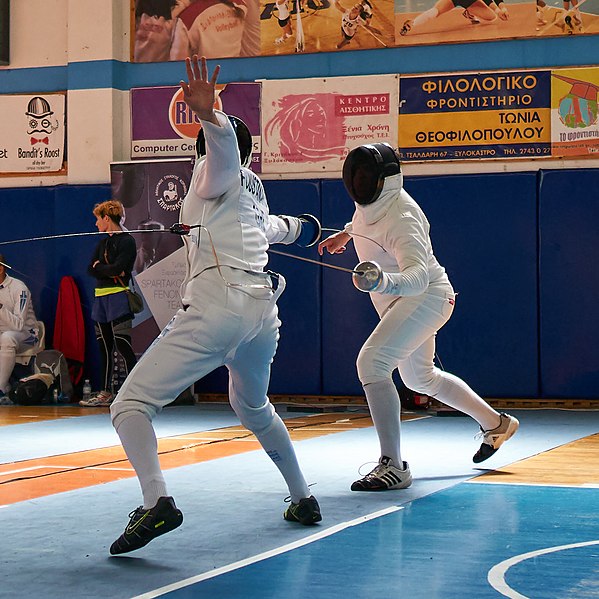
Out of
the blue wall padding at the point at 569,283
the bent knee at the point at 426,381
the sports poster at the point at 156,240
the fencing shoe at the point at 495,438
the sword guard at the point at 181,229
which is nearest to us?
the sword guard at the point at 181,229

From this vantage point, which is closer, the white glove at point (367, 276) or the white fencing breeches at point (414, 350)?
the white glove at point (367, 276)

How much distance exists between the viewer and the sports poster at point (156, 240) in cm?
951

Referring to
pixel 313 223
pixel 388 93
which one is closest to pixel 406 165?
pixel 388 93

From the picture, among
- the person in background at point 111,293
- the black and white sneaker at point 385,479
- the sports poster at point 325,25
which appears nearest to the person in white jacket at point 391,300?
the black and white sneaker at point 385,479

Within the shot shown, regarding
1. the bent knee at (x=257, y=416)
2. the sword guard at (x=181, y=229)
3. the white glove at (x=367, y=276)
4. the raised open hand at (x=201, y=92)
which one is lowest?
the bent knee at (x=257, y=416)

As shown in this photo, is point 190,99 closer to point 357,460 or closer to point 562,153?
point 357,460

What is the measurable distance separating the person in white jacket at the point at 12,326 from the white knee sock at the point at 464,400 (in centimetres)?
551

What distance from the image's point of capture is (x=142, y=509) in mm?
3258

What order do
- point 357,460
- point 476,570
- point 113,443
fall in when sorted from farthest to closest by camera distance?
point 113,443 → point 357,460 → point 476,570

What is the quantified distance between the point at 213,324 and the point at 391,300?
166 cm

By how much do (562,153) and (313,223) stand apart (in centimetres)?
546

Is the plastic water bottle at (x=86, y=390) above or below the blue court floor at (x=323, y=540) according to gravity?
below

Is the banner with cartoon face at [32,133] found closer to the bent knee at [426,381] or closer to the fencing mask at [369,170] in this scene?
the fencing mask at [369,170]

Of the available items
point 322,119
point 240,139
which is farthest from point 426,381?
point 322,119
